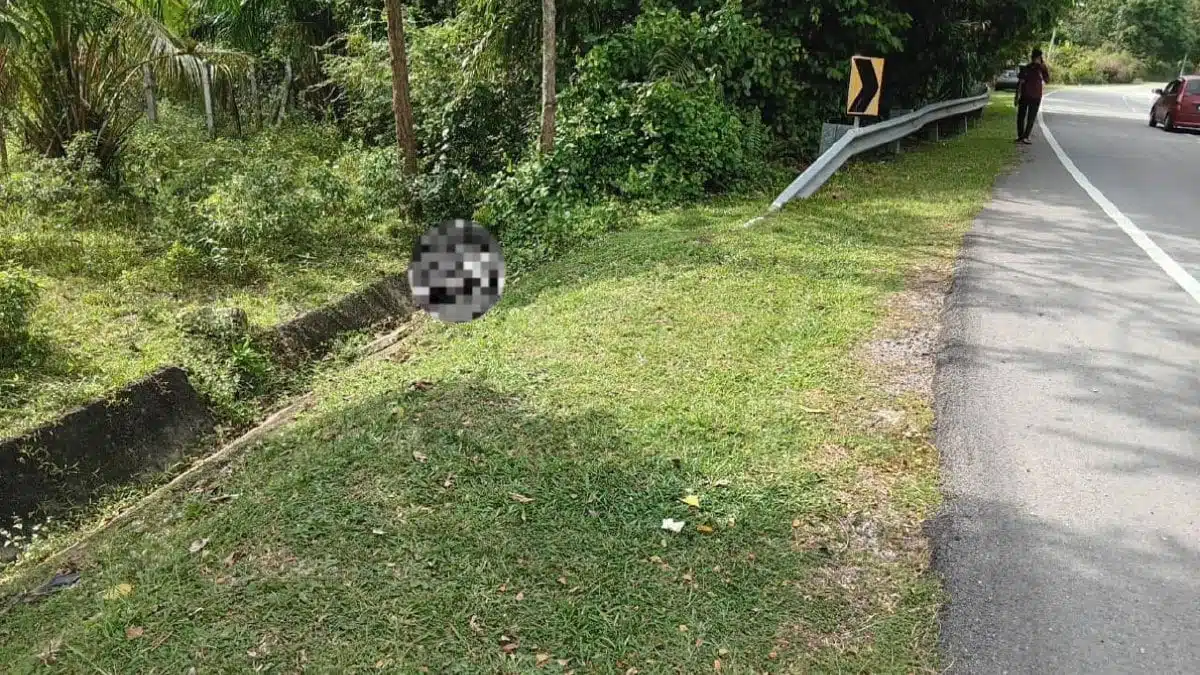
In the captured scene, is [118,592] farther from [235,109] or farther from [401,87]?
[235,109]

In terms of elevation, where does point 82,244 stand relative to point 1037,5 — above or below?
below

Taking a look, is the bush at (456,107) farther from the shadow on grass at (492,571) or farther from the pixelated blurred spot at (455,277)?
the shadow on grass at (492,571)

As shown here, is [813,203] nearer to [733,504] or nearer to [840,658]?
[733,504]

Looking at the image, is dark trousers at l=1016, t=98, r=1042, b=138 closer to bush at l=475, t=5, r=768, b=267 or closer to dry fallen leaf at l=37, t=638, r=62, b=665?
bush at l=475, t=5, r=768, b=267

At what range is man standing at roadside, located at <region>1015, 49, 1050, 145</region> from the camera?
13648 millimetres

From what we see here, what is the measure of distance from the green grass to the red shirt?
1066cm

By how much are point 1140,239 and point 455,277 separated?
5.87 metres

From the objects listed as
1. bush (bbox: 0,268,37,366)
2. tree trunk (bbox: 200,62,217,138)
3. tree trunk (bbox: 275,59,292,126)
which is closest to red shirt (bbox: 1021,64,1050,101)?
tree trunk (bbox: 200,62,217,138)

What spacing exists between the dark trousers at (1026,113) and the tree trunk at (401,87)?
409 inches

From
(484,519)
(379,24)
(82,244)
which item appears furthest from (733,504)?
(379,24)

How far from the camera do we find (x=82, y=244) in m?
7.94

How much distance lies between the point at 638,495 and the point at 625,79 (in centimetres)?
756

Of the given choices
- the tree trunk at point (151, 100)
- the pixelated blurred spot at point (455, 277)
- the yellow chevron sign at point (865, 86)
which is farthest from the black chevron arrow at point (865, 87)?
the tree trunk at point (151, 100)

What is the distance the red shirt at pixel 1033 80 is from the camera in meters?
13.6
